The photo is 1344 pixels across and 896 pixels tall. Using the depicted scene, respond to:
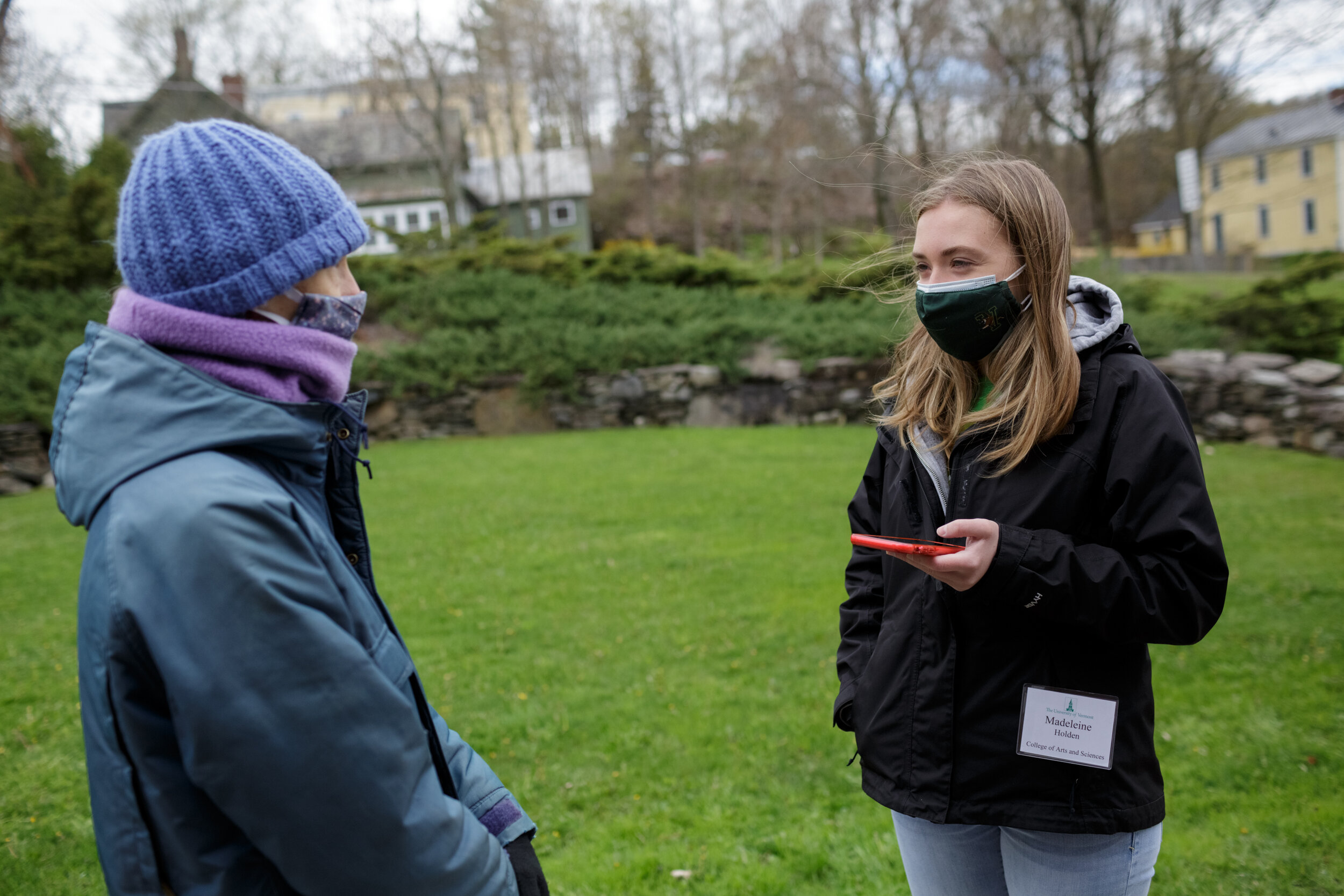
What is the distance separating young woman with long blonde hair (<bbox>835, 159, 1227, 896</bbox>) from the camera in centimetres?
184

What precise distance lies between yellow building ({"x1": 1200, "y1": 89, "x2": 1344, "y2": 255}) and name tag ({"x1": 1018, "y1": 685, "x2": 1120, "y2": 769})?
4545 cm

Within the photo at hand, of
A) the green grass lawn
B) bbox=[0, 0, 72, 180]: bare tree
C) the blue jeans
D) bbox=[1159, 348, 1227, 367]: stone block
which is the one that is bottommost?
the green grass lawn

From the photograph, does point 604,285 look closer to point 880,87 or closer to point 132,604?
A: point 880,87

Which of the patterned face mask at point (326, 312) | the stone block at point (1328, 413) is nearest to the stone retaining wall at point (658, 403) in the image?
the stone block at point (1328, 413)

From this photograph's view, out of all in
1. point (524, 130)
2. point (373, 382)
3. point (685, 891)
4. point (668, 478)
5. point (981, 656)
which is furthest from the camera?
point (524, 130)

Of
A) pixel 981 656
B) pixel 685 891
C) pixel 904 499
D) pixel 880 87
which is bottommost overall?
pixel 685 891

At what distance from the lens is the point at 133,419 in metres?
1.34

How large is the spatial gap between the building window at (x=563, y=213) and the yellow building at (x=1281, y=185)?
91.9ft

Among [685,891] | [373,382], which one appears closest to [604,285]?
[373,382]

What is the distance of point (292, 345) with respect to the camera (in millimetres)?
1504

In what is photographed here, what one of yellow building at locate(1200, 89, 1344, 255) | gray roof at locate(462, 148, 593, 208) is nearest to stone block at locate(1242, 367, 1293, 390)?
yellow building at locate(1200, 89, 1344, 255)

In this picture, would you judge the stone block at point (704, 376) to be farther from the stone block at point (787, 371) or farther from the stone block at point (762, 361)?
the stone block at point (787, 371)

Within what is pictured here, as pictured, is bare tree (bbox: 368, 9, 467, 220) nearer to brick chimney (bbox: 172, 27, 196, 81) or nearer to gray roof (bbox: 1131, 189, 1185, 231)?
brick chimney (bbox: 172, 27, 196, 81)

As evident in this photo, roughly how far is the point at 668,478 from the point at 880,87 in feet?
55.4
